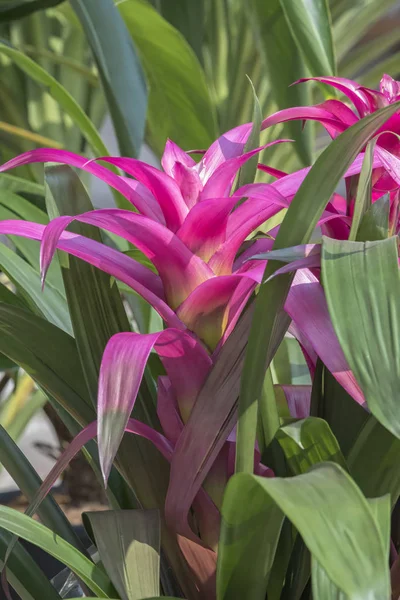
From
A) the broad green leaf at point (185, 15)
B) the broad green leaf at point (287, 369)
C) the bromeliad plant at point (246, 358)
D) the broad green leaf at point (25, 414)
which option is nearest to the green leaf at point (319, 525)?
the bromeliad plant at point (246, 358)

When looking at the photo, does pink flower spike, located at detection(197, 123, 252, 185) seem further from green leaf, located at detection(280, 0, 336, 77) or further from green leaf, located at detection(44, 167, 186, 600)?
green leaf, located at detection(280, 0, 336, 77)

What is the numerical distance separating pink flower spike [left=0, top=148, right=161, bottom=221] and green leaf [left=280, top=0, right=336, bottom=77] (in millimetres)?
219

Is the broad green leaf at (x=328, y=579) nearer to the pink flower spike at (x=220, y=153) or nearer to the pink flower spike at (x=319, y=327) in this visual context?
the pink flower spike at (x=319, y=327)

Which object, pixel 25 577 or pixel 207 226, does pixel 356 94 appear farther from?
pixel 25 577

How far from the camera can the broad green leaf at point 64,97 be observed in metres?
0.47

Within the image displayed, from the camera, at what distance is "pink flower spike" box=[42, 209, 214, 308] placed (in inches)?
9.7

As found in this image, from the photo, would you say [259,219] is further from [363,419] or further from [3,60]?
[3,60]

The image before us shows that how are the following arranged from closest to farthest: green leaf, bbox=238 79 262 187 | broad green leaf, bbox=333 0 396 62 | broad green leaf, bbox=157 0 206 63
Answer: green leaf, bbox=238 79 262 187
broad green leaf, bbox=157 0 206 63
broad green leaf, bbox=333 0 396 62

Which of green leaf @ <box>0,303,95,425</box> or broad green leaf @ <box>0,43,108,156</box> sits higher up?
broad green leaf @ <box>0,43,108,156</box>

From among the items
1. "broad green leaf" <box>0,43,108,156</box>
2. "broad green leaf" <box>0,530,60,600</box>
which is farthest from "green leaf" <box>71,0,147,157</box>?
"broad green leaf" <box>0,530,60,600</box>

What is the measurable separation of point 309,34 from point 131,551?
13.4 inches

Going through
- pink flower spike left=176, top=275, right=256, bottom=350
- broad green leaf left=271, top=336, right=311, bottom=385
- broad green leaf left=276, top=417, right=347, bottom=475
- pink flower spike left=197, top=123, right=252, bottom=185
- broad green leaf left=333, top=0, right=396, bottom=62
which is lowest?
broad green leaf left=271, top=336, right=311, bottom=385

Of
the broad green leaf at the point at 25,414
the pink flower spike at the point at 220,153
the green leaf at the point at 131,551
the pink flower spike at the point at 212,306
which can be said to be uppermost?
the pink flower spike at the point at 220,153

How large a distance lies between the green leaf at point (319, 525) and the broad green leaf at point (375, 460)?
40 mm
